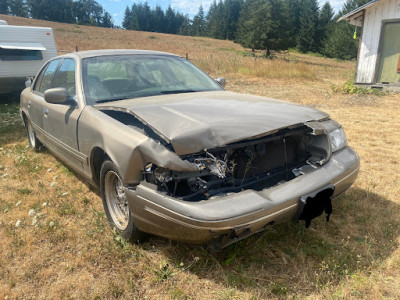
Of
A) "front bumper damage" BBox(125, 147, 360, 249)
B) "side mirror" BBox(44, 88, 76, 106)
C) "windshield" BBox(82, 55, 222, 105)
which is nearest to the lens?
"front bumper damage" BBox(125, 147, 360, 249)

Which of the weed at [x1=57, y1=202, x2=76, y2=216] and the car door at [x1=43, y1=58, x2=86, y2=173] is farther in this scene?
→ the weed at [x1=57, y1=202, x2=76, y2=216]

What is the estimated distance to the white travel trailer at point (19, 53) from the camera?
28.5 feet

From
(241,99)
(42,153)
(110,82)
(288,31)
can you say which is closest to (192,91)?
(241,99)

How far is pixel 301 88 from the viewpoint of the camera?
12.1 m

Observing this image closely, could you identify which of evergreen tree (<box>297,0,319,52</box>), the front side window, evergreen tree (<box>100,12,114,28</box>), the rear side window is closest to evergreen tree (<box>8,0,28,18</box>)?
evergreen tree (<box>100,12,114,28</box>)

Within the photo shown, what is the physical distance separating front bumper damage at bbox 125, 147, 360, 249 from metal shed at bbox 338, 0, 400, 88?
10.5m

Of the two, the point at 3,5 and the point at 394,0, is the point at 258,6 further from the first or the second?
the point at 3,5

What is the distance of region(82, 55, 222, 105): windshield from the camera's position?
10.4ft

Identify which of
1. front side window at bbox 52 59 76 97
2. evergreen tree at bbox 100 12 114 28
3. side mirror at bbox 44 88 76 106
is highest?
evergreen tree at bbox 100 12 114 28

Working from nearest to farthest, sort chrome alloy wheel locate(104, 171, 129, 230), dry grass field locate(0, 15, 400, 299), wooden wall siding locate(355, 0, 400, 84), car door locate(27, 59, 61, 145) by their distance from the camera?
dry grass field locate(0, 15, 400, 299)
chrome alloy wheel locate(104, 171, 129, 230)
car door locate(27, 59, 61, 145)
wooden wall siding locate(355, 0, 400, 84)

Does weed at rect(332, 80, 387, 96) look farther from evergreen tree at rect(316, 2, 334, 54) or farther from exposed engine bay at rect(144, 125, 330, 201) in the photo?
evergreen tree at rect(316, 2, 334, 54)

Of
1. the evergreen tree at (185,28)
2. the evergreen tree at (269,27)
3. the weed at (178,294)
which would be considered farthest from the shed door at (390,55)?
the evergreen tree at (185,28)

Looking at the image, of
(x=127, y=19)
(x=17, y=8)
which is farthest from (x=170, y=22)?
(x=17, y=8)

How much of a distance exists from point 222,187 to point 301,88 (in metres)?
10.7
